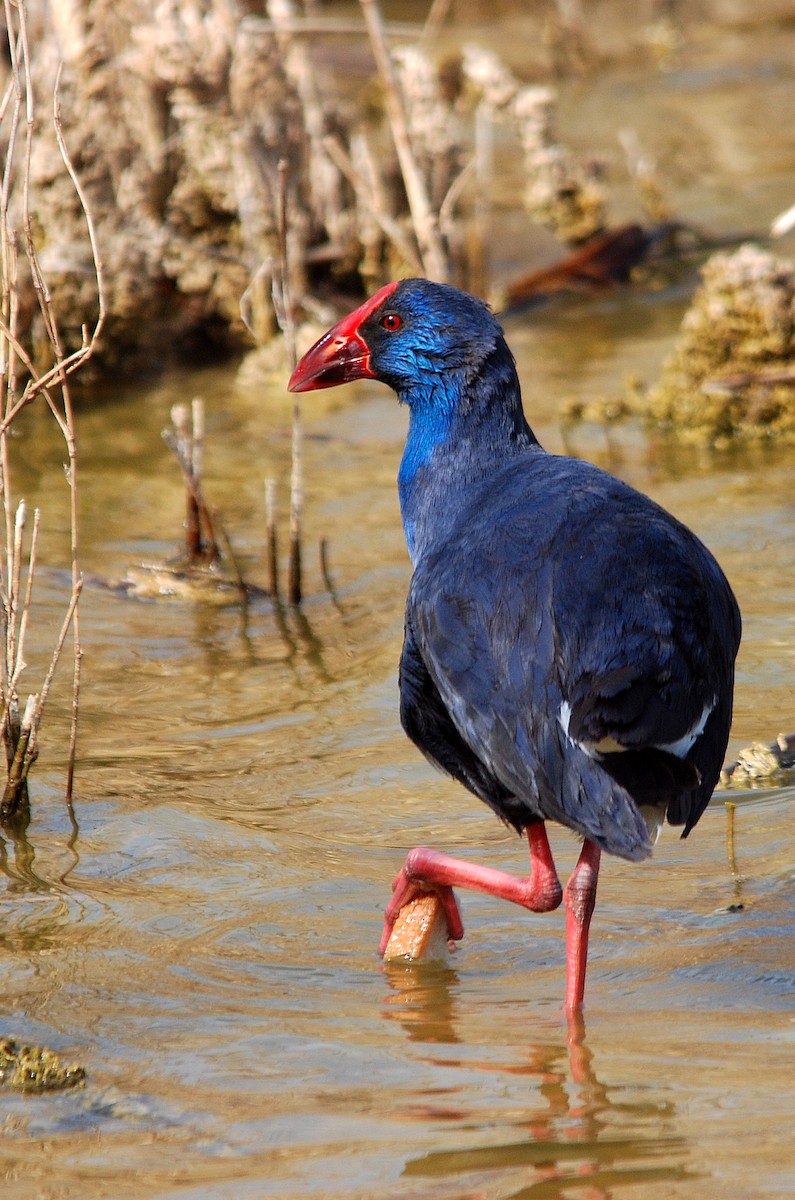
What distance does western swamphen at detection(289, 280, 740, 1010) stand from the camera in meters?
2.65

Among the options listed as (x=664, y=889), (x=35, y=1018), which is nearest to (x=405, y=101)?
(x=664, y=889)

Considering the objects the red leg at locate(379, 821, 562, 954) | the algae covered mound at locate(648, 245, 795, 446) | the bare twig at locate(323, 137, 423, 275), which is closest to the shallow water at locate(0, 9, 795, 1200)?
the red leg at locate(379, 821, 562, 954)

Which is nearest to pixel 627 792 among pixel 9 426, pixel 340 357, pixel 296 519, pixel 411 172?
pixel 340 357

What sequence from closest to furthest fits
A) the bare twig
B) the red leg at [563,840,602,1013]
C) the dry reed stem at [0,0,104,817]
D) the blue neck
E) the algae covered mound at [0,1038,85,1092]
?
the algae covered mound at [0,1038,85,1092], the red leg at [563,840,602,1013], the dry reed stem at [0,0,104,817], the blue neck, the bare twig

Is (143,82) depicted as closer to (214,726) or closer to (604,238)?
(604,238)

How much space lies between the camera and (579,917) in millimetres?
2822

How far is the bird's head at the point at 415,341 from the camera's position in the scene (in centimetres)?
338

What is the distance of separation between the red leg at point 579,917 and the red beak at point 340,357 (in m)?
1.25

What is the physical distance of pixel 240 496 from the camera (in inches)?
230

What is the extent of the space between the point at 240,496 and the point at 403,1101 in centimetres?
366

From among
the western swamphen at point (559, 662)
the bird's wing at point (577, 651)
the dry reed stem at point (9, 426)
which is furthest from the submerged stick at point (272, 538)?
the bird's wing at point (577, 651)

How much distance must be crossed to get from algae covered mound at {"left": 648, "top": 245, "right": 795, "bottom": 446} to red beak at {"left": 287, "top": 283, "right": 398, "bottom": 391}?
2.64 meters

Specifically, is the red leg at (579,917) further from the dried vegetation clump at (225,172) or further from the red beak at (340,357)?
the dried vegetation clump at (225,172)

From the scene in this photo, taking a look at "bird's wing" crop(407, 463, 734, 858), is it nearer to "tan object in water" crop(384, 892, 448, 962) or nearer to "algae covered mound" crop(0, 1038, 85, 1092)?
"tan object in water" crop(384, 892, 448, 962)
